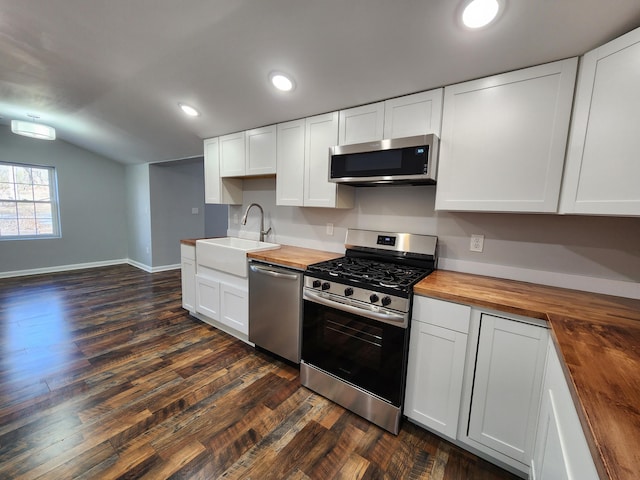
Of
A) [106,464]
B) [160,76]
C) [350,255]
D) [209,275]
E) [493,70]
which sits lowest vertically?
[106,464]

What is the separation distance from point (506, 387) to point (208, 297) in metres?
2.65

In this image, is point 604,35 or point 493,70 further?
point 493,70

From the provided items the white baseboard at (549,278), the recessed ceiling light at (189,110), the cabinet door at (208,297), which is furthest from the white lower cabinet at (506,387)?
the recessed ceiling light at (189,110)

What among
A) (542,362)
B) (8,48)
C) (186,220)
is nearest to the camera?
(542,362)

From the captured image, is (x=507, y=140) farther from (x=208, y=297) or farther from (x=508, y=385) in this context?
(x=208, y=297)

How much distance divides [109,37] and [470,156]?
8.72 feet

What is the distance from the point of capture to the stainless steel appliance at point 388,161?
1.72 meters

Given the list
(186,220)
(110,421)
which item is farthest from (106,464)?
(186,220)

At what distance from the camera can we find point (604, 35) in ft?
4.16

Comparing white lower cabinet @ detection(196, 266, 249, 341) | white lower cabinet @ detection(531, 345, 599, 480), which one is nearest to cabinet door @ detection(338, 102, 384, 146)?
white lower cabinet @ detection(196, 266, 249, 341)

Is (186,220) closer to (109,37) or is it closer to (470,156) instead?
(109,37)

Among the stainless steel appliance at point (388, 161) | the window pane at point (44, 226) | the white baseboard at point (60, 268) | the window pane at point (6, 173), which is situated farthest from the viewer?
the window pane at point (44, 226)

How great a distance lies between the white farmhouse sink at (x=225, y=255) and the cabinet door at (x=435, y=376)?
61.6 inches

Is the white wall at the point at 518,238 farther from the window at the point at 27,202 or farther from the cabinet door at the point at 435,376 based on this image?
the window at the point at 27,202
